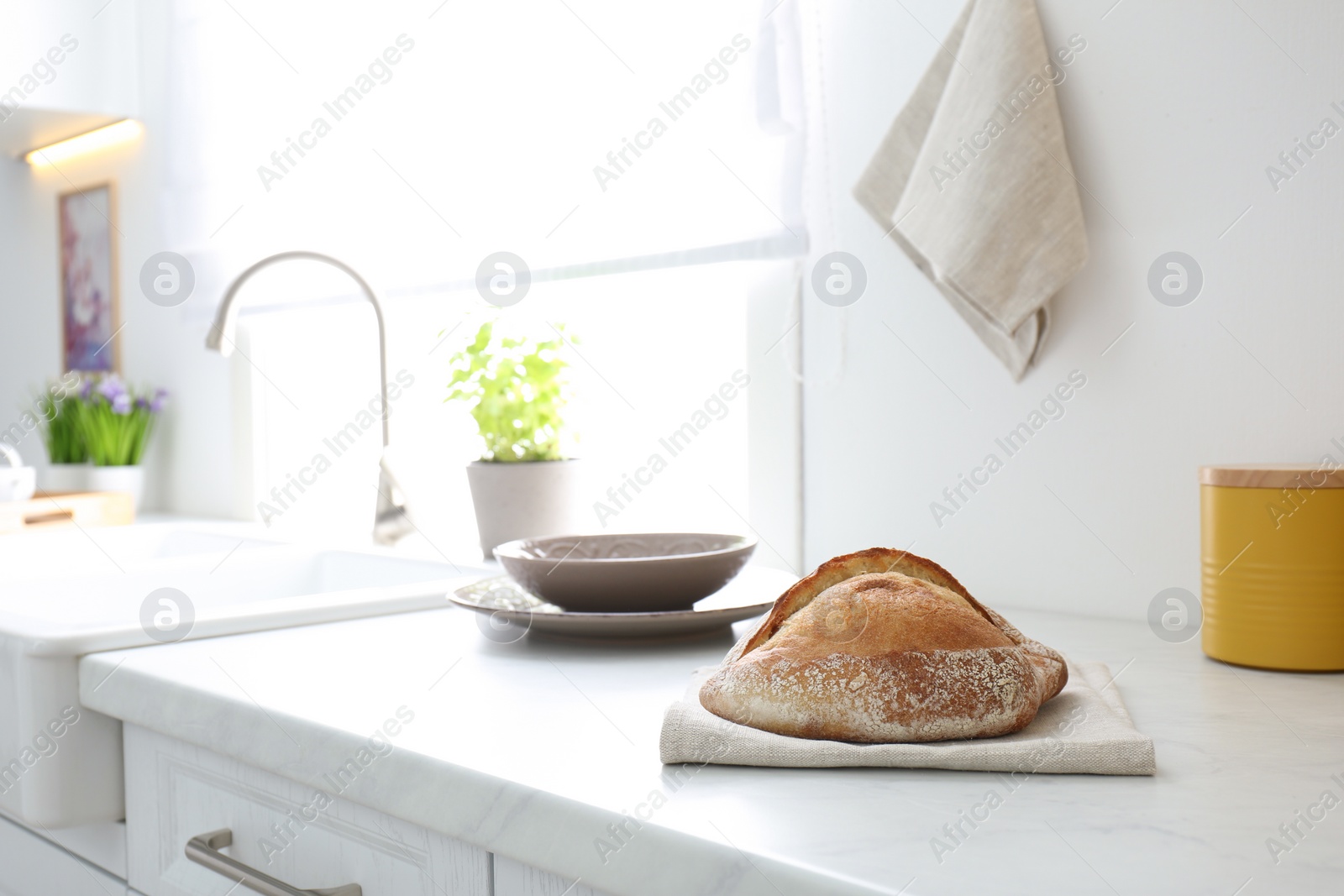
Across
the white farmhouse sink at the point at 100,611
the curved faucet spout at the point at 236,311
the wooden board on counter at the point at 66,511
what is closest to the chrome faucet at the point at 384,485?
the curved faucet spout at the point at 236,311

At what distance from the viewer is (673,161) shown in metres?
1.49

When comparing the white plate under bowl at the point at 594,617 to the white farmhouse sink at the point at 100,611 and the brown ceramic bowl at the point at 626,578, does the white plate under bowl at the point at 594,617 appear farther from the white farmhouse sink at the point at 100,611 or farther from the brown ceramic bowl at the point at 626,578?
the white farmhouse sink at the point at 100,611

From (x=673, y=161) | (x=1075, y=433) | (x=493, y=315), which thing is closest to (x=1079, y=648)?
(x=1075, y=433)

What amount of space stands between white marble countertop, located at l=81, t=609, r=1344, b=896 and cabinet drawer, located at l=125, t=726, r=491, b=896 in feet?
0.10

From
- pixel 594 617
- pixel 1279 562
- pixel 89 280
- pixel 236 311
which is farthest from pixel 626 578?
pixel 89 280

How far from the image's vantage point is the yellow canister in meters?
0.82

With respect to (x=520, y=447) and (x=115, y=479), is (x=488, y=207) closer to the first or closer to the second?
(x=520, y=447)

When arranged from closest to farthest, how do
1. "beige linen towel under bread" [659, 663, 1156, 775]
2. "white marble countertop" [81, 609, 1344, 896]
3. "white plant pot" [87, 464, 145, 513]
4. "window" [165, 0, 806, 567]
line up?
1. "white marble countertop" [81, 609, 1344, 896]
2. "beige linen towel under bread" [659, 663, 1156, 775]
3. "window" [165, 0, 806, 567]
4. "white plant pot" [87, 464, 145, 513]

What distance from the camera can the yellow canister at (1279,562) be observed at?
0.82 metres

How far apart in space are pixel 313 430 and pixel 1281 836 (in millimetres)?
2066

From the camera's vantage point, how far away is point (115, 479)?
7.95 feet

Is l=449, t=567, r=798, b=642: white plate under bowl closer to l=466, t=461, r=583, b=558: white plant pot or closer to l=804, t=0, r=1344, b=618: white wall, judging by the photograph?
l=804, t=0, r=1344, b=618: white wall

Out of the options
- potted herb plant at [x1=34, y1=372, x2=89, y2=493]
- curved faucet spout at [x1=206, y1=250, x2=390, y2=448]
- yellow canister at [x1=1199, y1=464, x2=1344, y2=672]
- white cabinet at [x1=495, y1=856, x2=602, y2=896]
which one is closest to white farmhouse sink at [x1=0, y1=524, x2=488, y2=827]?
curved faucet spout at [x1=206, y1=250, x2=390, y2=448]

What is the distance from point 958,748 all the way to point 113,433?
2.28m
